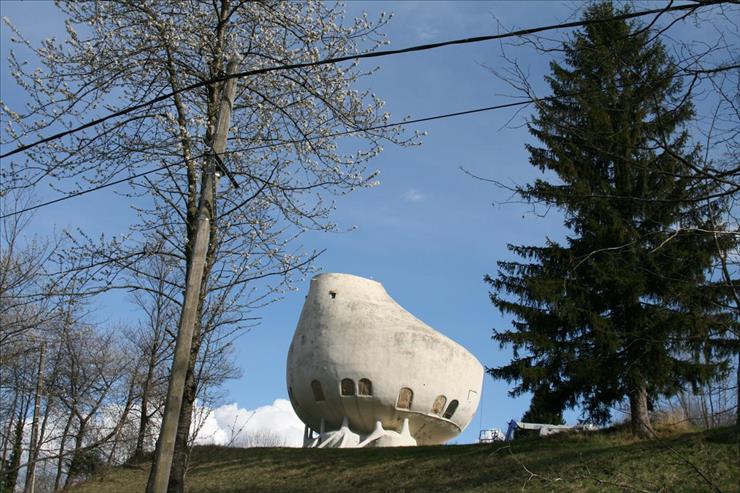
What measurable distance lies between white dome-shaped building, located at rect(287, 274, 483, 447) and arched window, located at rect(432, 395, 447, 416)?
37 millimetres

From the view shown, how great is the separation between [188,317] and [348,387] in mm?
19560

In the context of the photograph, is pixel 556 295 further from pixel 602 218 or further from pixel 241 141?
pixel 241 141

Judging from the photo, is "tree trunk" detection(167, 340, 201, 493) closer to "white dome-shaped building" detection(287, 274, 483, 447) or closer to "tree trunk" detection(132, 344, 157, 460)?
"tree trunk" detection(132, 344, 157, 460)

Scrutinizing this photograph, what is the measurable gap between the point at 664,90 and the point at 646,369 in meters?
14.3

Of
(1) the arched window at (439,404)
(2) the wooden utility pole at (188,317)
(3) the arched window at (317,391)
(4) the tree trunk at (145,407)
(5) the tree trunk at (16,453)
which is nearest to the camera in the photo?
(2) the wooden utility pole at (188,317)

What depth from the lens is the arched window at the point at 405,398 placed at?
26484 millimetres

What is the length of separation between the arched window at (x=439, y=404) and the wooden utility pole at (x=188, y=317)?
2010 cm

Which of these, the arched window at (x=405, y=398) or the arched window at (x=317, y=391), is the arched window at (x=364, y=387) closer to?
the arched window at (x=405, y=398)

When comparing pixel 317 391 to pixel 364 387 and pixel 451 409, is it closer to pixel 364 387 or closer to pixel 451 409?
pixel 364 387

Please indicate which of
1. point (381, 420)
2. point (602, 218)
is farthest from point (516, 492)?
point (381, 420)

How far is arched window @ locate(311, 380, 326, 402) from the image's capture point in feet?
87.7

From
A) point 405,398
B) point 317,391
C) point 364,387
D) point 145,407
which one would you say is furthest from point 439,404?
point 145,407

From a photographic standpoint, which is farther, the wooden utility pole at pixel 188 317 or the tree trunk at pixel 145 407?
the tree trunk at pixel 145 407

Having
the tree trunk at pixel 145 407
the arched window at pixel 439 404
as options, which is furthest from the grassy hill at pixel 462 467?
the arched window at pixel 439 404
